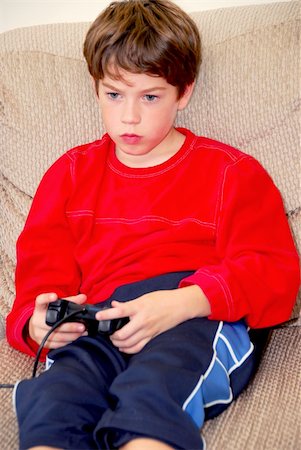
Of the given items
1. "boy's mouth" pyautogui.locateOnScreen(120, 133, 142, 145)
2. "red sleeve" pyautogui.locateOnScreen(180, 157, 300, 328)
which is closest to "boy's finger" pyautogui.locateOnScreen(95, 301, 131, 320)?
"red sleeve" pyautogui.locateOnScreen(180, 157, 300, 328)

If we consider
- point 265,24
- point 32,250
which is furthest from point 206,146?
point 32,250

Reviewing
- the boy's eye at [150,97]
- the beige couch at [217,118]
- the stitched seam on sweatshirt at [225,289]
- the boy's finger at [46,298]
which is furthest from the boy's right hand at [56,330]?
the boy's eye at [150,97]

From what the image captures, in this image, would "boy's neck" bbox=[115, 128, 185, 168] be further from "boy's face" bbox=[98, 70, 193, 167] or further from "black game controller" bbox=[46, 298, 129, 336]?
"black game controller" bbox=[46, 298, 129, 336]

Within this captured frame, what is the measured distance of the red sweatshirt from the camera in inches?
43.6

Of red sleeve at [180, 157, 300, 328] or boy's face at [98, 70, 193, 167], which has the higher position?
boy's face at [98, 70, 193, 167]

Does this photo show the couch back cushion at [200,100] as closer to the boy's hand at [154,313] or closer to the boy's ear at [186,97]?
the boy's ear at [186,97]

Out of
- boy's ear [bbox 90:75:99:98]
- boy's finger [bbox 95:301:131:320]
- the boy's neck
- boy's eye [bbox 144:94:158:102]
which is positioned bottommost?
boy's finger [bbox 95:301:131:320]

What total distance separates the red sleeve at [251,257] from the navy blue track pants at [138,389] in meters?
0.05

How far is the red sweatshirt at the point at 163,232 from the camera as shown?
3.64 ft

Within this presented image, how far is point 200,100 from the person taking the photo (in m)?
1.28

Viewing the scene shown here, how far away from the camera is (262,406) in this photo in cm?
103

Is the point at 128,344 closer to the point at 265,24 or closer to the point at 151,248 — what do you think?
the point at 151,248

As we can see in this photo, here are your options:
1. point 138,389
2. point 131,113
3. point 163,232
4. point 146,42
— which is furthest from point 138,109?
point 138,389

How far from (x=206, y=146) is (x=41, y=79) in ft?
1.27
